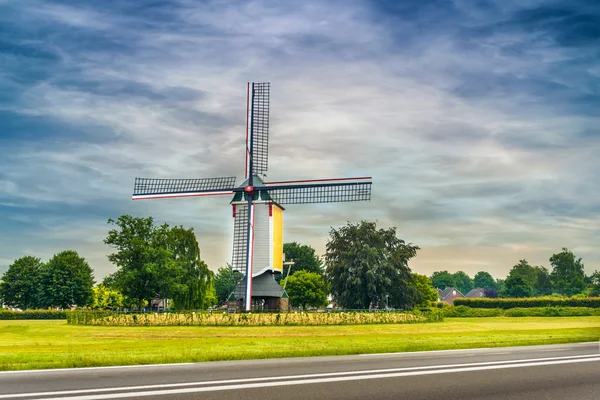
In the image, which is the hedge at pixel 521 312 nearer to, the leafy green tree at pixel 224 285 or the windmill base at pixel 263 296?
the windmill base at pixel 263 296

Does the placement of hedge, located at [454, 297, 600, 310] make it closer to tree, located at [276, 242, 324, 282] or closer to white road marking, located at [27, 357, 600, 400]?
tree, located at [276, 242, 324, 282]

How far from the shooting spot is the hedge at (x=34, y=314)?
250ft

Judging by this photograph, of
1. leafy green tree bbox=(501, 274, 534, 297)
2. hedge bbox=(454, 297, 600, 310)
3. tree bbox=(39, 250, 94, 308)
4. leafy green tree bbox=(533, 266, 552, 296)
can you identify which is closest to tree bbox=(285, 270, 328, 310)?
hedge bbox=(454, 297, 600, 310)

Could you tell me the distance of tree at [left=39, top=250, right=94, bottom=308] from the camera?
310 feet

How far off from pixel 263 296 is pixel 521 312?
35.2 m

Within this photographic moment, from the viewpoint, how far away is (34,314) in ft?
253

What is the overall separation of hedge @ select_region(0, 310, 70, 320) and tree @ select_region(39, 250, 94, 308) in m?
15.5

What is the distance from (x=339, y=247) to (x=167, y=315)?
2917cm

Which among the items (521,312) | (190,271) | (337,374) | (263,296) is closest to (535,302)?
(521,312)

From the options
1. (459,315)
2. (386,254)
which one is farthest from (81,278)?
(459,315)

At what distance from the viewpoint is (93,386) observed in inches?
457

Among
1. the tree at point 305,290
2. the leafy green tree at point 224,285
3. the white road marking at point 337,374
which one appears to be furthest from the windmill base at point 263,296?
the leafy green tree at point 224,285

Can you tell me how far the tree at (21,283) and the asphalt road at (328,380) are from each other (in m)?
92.7

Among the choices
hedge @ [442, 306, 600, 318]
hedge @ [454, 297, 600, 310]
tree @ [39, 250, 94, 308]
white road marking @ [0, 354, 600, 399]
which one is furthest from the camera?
tree @ [39, 250, 94, 308]
